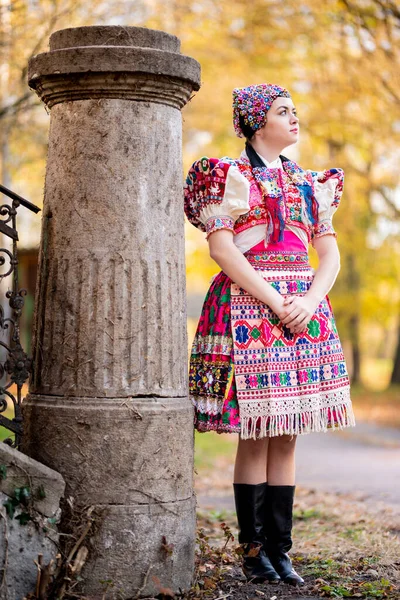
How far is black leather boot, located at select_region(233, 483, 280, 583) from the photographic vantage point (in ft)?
14.4

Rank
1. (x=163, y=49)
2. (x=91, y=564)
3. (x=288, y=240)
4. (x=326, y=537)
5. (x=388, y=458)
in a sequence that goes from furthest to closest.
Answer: (x=388, y=458), (x=326, y=537), (x=288, y=240), (x=163, y=49), (x=91, y=564)

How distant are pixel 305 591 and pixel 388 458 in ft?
21.9

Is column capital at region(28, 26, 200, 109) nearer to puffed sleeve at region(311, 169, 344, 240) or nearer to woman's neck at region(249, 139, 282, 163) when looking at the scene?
woman's neck at region(249, 139, 282, 163)

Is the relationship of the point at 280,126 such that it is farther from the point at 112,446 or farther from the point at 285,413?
the point at 112,446

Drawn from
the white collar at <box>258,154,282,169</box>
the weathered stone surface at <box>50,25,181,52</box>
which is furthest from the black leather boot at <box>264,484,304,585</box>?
the weathered stone surface at <box>50,25,181,52</box>

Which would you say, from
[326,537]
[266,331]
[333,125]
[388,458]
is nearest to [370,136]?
[333,125]

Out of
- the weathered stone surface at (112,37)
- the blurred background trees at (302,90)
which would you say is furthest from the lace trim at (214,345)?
the blurred background trees at (302,90)

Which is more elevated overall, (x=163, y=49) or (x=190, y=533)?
(x=163, y=49)

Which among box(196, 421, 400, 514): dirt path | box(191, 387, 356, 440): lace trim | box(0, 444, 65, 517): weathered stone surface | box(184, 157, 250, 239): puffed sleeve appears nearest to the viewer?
box(0, 444, 65, 517): weathered stone surface

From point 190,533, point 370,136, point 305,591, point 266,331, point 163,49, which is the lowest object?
point 305,591

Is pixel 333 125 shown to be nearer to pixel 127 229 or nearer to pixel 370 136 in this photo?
pixel 370 136

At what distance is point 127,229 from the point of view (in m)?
4.02

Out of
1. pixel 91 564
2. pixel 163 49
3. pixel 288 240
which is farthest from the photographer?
pixel 288 240

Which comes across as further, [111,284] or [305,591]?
[305,591]
